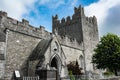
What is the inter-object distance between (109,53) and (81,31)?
27.2 ft

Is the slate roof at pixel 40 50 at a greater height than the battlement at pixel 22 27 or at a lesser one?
lesser

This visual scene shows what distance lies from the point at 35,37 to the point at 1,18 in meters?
5.29

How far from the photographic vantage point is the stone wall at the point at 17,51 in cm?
1703

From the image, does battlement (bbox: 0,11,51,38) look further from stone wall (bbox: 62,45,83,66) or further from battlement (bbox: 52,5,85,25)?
battlement (bbox: 52,5,85,25)

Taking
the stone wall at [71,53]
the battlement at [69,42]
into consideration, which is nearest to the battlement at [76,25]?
the battlement at [69,42]

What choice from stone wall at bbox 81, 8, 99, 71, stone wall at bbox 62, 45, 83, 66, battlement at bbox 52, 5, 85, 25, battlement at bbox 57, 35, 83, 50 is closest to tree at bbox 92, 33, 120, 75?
stone wall at bbox 62, 45, 83, 66

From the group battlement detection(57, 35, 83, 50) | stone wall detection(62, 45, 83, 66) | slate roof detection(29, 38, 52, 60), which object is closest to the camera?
slate roof detection(29, 38, 52, 60)

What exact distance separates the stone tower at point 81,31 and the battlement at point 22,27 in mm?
7766

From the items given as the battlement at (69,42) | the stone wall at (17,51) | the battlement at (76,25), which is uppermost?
the battlement at (76,25)

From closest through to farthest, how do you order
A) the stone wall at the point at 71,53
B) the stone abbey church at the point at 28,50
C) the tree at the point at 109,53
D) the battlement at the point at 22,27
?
the stone abbey church at the point at 28,50 < the battlement at the point at 22,27 < the tree at the point at 109,53 < the stone wall at the point at 71,53

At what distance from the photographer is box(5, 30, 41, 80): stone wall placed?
1703 centimetres

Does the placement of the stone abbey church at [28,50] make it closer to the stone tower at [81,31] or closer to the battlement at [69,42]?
the battlement at [69,42]

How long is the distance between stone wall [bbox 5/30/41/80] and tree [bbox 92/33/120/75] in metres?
11.5

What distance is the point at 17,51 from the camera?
1822 centimetres
